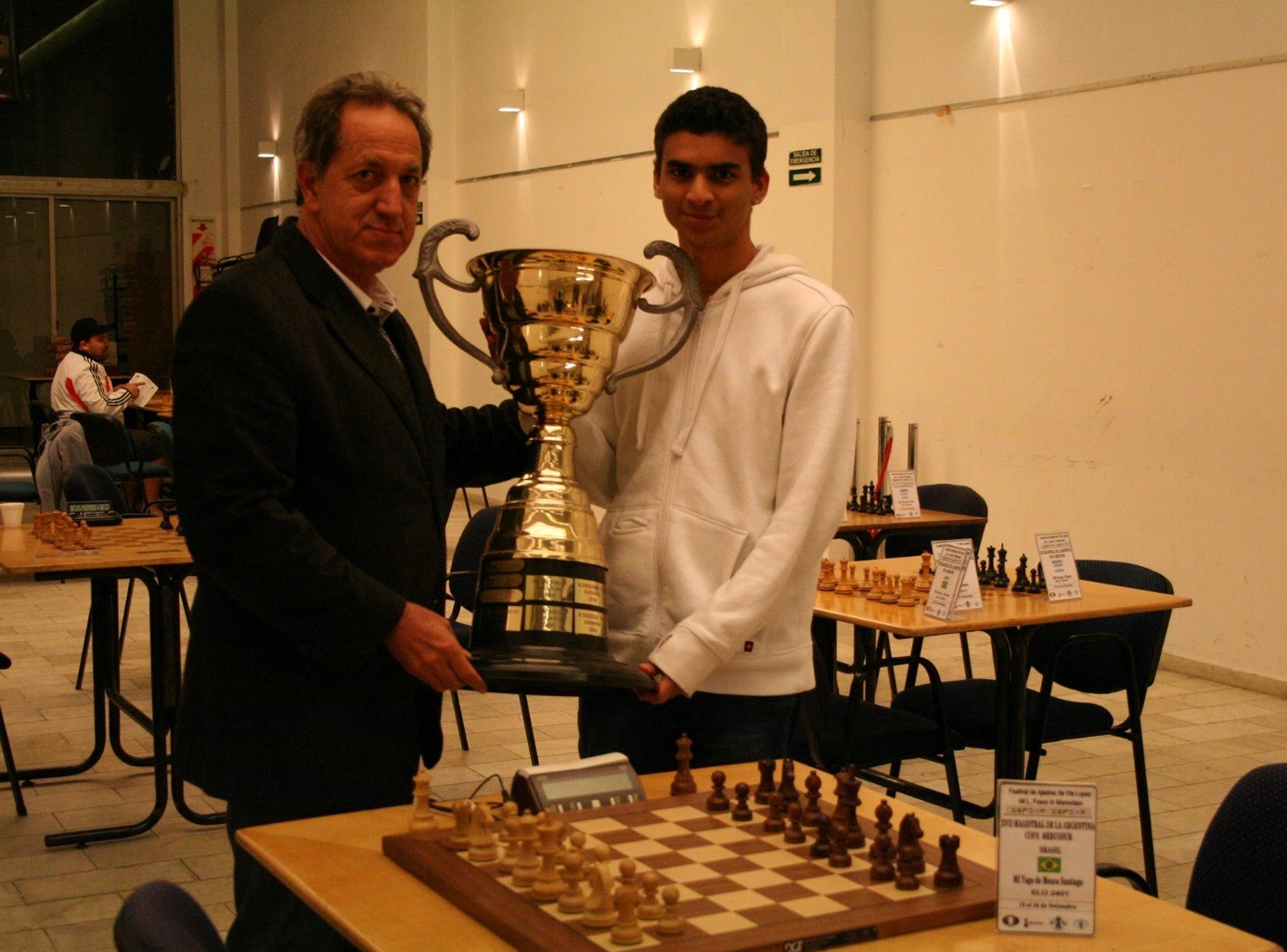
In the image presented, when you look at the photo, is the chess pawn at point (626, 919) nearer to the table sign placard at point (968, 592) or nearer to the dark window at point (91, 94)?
the table sign placard at point (968, 592)

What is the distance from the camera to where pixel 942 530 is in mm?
5738

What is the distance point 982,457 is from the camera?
742 centimetres

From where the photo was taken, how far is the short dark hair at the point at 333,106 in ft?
6.13

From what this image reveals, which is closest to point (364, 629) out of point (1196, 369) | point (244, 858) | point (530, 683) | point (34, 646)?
point (530, 683)

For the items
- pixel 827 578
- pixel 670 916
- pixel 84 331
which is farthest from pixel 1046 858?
pixel 84 331

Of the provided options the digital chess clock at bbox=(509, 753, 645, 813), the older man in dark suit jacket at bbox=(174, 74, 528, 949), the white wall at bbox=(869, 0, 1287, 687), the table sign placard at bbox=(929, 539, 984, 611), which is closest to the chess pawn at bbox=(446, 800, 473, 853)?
the digital chess clock at bbox=(509, 753, 645, 813)

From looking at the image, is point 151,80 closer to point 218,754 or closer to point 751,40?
point 751,40

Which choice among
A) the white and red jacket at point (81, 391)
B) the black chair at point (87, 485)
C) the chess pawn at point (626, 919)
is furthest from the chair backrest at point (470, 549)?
the white and red jacket at point (81, 391)

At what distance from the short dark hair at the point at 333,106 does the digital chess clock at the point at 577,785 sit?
83 cm

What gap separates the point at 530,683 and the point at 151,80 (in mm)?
15412

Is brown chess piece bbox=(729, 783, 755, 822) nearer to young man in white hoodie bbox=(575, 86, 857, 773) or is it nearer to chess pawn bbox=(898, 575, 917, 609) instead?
young man in white hoodie bbox=(575, 86, 857, 773)

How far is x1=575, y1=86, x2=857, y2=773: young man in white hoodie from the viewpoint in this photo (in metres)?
1.96

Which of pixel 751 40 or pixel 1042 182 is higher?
pixel 751 40

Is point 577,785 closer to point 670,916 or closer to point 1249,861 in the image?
point 670,916
